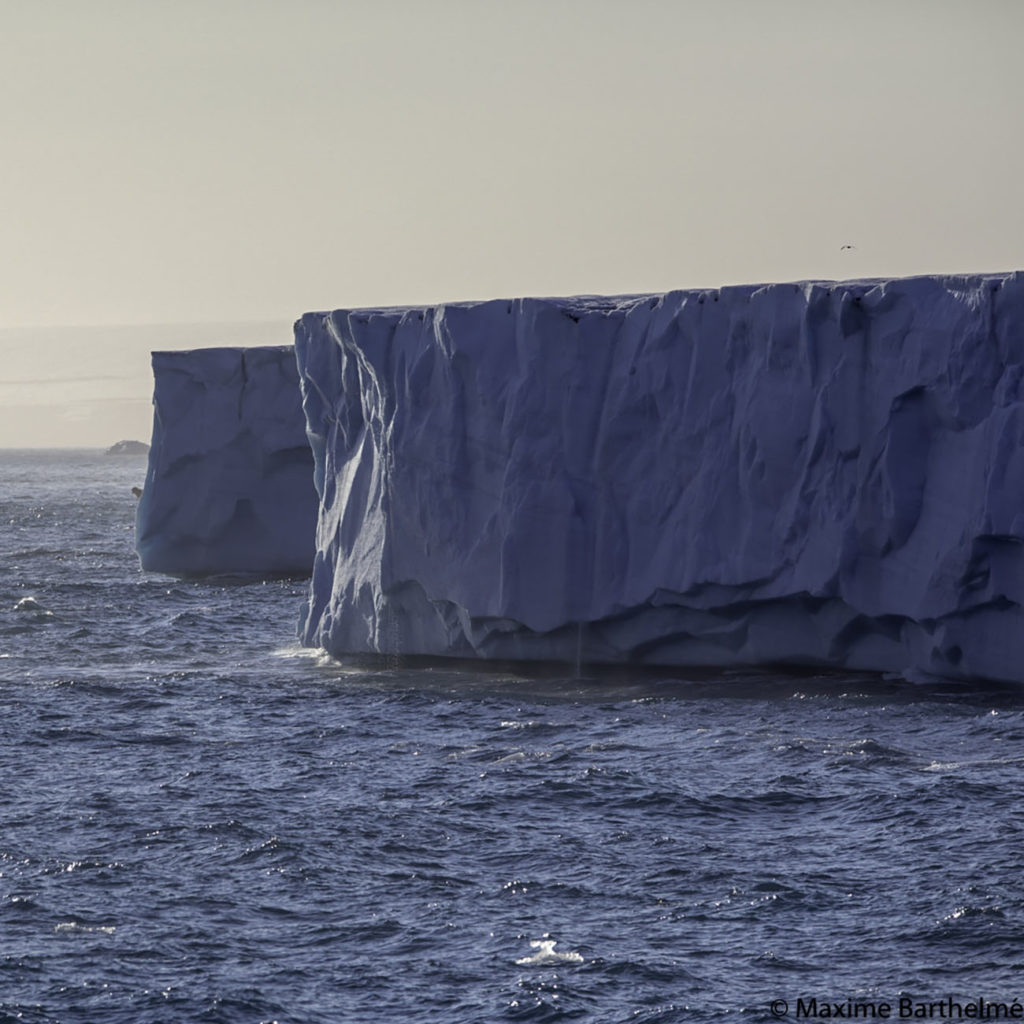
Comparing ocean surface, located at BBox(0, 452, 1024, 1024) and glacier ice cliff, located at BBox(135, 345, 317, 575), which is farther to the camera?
glacier ice cliff, located at BBox(135, 345, 317, 575)

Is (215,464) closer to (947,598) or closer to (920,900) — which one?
(947,598)

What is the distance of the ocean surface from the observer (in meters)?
11.9

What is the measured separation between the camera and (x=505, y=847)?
15.2m

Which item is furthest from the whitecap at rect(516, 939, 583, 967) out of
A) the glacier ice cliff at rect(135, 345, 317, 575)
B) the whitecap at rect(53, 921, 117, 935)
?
the glacier ice cliff at rect(135, 345, 317, 575)

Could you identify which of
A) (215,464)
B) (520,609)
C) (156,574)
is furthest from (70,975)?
(156,574)

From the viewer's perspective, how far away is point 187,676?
2462 cm

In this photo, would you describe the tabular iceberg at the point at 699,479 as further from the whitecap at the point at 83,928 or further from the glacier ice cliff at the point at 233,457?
the glacier ice cliff at the point at 233,457

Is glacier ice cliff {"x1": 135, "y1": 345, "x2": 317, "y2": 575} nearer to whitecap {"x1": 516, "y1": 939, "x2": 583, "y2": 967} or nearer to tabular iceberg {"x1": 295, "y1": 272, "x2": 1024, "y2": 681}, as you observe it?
Result: tabular iceberg {"x1": 295, "y1": 272, "x2": 1024, "y2": 681}

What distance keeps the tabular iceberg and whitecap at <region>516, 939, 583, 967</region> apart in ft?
28.6

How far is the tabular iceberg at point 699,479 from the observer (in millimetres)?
19812

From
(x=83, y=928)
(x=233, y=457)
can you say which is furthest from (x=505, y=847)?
(x=233, y=457)

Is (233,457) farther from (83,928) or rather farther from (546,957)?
(546,957)

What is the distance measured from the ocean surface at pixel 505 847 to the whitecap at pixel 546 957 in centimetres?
3

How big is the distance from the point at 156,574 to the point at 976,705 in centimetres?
2399
